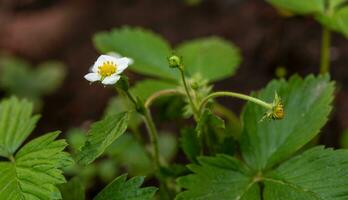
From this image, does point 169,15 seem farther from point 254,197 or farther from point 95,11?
point 254,197

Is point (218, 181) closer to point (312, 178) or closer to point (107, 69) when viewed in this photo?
point (312, 178)

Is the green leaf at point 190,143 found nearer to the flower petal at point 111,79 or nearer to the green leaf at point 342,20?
the flower petal at point 111,79

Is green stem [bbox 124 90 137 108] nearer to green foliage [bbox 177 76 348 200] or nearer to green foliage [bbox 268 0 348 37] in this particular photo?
green foliage [bbox 177 76 348 200]

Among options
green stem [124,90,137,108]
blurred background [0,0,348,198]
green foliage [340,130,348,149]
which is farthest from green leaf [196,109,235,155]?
blurred background [0,0,348,198]

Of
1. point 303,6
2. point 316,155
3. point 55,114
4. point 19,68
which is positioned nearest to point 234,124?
point 303,6

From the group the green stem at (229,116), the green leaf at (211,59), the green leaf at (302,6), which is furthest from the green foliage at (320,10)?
the green stem at (229,116)

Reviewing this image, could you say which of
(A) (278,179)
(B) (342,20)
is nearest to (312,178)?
(A) (278,179)
